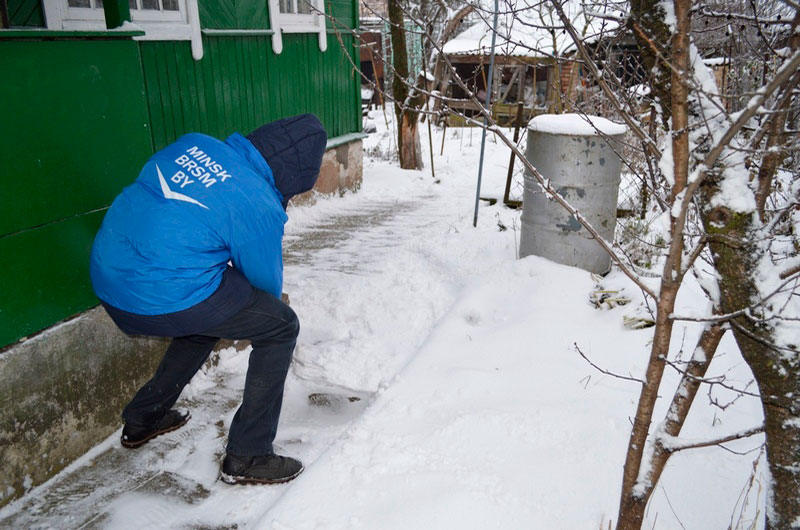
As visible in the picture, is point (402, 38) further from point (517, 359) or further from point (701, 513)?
point (701, 513)

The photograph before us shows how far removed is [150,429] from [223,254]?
1.20m

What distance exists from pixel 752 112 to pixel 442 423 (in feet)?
7.15

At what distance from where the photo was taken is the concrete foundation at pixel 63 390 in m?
2.92

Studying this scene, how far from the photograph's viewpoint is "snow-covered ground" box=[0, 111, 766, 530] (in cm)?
256

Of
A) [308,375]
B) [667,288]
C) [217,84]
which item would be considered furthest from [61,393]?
[217,84]

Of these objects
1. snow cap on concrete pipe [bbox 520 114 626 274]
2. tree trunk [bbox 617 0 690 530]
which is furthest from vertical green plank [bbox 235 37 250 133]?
tree trunk [bbox 617 0 690 530]

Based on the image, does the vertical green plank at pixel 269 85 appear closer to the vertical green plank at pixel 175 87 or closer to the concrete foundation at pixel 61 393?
the vertical green plank at pixel 175 87

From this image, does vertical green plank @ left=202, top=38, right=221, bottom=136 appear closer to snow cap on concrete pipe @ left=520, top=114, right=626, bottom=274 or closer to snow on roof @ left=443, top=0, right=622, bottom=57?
snow on roof @ left=443, top=0, right=622, bottom=57

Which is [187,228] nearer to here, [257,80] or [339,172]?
[257,80]

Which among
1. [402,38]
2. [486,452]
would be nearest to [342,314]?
[486,452]

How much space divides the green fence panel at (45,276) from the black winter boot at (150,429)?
0.67 metres

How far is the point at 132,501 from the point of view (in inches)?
116

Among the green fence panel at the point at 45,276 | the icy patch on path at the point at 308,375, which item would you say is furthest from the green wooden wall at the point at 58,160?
the icy patch on path at the point at 308,375

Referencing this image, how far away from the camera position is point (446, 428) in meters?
3.06
